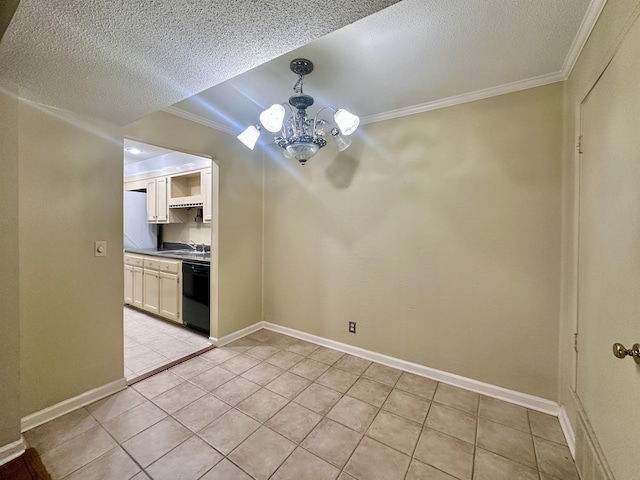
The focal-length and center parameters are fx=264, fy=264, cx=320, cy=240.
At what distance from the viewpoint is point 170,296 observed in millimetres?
3480

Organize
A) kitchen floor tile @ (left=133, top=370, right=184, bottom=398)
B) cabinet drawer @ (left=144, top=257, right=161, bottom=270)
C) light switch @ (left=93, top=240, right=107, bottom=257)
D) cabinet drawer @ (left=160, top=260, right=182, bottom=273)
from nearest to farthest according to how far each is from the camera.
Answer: light switch @ (left=93, top=240, right=107, bottom=257), kitchen floor tile @ (left=133, top=370, right=184, bottom=398), cabinet drawer @ (left=160, top=260, right=182, bottom=273), cabinet drawer @ (left=144, top=257, right=161, bottom=270)

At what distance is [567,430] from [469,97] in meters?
2.45

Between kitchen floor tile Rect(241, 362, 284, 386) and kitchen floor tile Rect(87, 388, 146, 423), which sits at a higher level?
kitchen floor tile Rect(241, 362, 284, 386)

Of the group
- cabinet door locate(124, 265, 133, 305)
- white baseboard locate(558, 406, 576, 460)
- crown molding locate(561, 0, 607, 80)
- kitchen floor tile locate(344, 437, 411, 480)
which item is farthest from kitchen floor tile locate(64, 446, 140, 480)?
crown molding locate(561, 0, 607, 80)

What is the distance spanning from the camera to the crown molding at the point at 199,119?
96.7 inches

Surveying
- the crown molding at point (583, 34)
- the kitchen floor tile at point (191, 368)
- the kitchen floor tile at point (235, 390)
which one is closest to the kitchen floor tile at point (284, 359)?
the kitchen floor tile at point (235, 390)

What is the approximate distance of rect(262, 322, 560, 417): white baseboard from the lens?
1.96 meters

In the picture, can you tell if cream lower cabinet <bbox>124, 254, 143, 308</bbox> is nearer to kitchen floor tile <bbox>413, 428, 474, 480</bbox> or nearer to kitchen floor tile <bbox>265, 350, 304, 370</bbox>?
kitchen floor tile <bbox>265, 350, 304, 370</bbox>

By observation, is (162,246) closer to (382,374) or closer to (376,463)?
(382,374)

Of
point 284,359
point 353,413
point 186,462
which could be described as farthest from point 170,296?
point 353,413

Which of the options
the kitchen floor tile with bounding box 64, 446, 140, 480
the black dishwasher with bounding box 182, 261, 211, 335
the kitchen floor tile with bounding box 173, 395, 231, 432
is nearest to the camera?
the kitchen floor tile with bounding box 64, 446, 140, 480

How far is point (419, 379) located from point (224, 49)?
2.75 m

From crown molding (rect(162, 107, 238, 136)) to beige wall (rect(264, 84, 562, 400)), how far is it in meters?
0.85

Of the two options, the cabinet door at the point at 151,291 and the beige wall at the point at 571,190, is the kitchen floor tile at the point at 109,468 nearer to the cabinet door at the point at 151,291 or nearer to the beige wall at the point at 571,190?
the cabinet door at the point at 151,291
